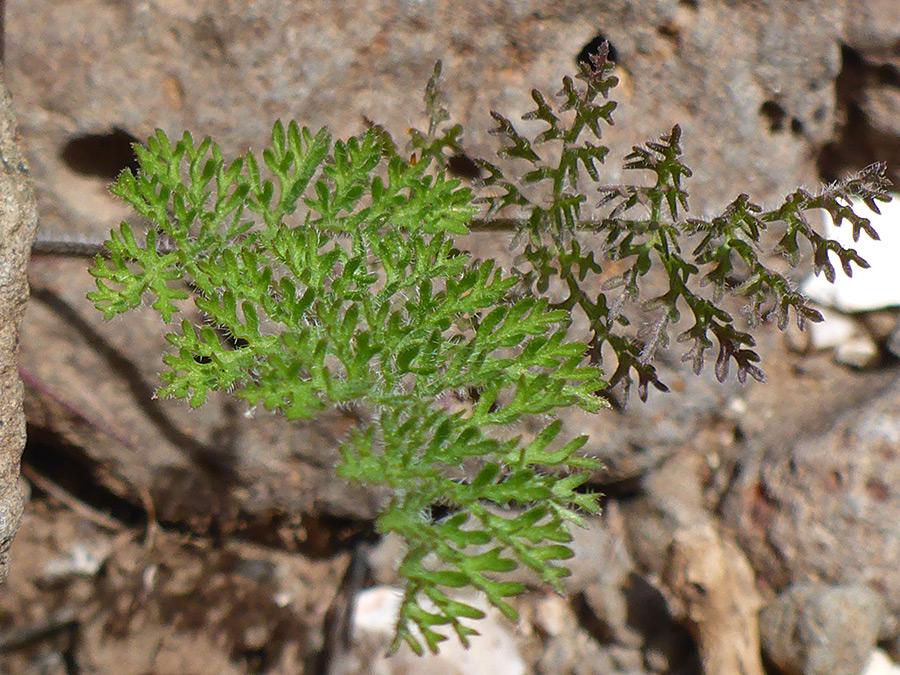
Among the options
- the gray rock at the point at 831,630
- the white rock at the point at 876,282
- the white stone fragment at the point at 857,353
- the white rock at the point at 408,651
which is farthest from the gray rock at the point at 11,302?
the white stone fragment at the point at 857,353

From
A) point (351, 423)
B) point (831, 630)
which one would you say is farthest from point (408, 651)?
point (831, 630)

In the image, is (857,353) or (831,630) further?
(857,353)

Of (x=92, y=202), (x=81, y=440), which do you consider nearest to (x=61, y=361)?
(x=81, y=440)

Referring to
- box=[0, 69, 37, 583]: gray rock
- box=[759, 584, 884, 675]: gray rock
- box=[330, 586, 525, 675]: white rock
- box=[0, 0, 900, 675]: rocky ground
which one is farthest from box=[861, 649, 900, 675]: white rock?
box=[0, 69, 37, 583]: gray rock

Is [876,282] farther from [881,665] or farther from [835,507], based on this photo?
[881,665]

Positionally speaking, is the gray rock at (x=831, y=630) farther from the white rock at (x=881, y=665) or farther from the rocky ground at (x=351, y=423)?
the white rock at (x=881, y=665)

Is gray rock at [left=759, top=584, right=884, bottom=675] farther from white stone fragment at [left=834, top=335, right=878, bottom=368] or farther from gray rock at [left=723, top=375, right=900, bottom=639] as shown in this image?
white stone fragment at [left=834, top=335, right=878, bottom=368]

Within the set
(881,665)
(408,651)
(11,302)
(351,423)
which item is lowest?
(408,651)
